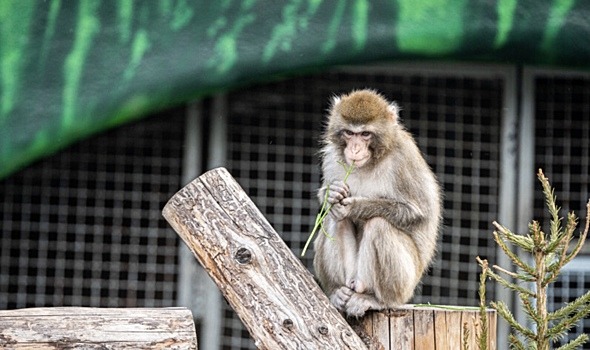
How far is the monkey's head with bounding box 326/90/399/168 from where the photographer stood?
5836 millimetres

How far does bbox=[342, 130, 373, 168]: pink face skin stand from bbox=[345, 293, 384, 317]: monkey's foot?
780mm

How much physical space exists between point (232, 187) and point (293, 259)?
15.7 inches

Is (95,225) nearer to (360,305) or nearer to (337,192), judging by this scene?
(337,192)

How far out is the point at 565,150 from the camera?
8.04 m

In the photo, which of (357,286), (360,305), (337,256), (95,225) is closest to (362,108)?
(337,256)

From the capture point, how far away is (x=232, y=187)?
4.75m

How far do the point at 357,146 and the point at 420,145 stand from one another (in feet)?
7.70

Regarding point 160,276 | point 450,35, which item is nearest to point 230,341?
point 160,276

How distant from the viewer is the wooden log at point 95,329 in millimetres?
4543

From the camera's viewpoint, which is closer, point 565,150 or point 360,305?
point 360,305

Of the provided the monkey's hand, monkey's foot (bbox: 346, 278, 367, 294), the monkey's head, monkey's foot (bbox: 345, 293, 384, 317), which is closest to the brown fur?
the monkey's head

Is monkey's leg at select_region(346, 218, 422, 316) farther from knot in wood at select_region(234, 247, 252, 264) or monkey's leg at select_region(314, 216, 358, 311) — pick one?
knot in wood at select_region(234, 247, 252, 264)

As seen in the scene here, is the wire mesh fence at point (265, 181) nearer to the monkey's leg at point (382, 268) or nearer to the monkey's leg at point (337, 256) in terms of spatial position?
the monkey's leg at point (337, 256)

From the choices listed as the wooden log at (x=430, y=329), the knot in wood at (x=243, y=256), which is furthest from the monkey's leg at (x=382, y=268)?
the knot in wood at (x=243, y=256)
